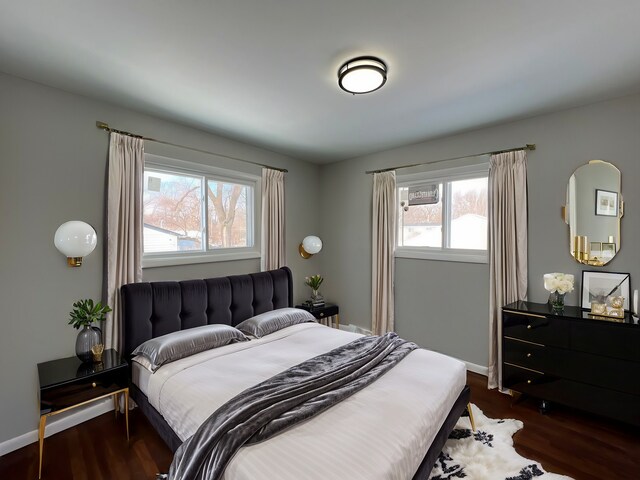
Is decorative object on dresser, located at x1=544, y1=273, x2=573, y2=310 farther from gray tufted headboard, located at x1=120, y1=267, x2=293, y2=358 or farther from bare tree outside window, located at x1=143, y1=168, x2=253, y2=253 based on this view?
bare tree outside window, located at x1=143, y1=168, x2=253, y2=253

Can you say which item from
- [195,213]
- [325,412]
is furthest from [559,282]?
[195,213]

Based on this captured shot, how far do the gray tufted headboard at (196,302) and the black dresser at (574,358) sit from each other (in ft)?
8.16

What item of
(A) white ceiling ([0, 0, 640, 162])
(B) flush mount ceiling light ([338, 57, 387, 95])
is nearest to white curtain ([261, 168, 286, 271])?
(A) white ceiling ([0, 0, 640, 162])

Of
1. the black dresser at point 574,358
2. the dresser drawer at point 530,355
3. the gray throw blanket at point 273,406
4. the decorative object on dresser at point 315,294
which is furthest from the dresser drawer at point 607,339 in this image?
the decorative object on dresser at point 315,294

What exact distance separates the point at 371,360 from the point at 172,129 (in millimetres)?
2873

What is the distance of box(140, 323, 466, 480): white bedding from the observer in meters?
1.27

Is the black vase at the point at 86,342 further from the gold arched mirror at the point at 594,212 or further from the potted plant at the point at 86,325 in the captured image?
the gold arched mirror at the point at 594,212

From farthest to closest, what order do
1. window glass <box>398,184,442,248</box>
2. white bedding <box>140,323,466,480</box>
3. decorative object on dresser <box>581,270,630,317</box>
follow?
window glass <box>398,184,442,248</box> < decorative object on dresser <box>581,270,630,317</box> < white bedding <box>140,323,466,480</box>

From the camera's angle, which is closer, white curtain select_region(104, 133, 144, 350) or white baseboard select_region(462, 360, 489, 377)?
white curtain select_region(104, 133, 144, 350)

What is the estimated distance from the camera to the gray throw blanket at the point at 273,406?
1.37 meters

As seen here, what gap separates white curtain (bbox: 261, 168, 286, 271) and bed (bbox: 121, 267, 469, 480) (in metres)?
0.55

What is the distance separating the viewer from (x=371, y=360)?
216cm

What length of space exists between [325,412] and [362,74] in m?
2.11

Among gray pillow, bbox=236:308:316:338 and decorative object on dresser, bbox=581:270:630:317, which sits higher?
decorative object on dresser, bbox=581:270:630:317
